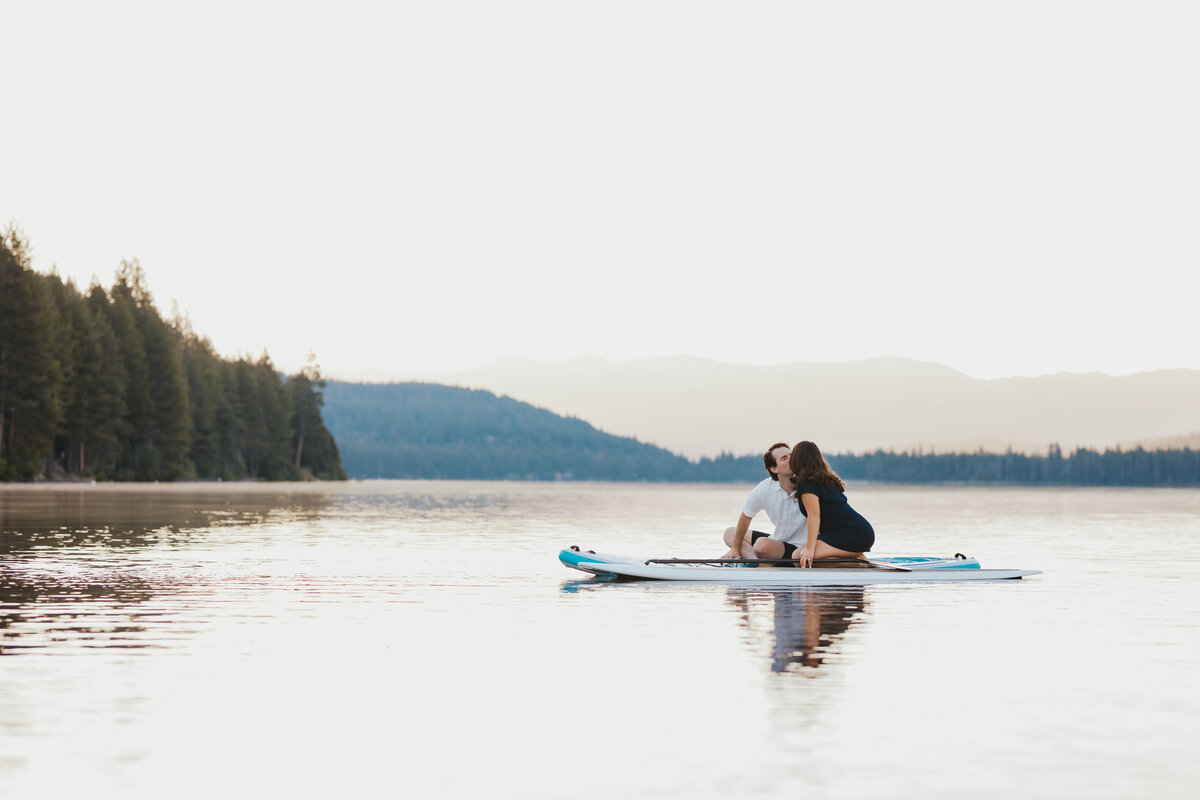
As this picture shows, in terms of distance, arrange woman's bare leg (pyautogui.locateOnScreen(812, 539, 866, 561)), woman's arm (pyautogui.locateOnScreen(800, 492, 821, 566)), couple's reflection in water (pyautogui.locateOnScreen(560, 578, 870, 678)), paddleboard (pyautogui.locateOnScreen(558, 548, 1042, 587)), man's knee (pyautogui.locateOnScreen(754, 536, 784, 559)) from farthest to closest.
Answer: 1. man's knee (pyautogui.locateOnScreen(754, 536, 784, 559))
2. woman's bare leg (pyautogui.locateOnScreen(812, 539, 866, 561))
3. paddleboard (pyautogui.locateOnScreen(558, 548, 1042, 587))
4. woman's arm (pyautogui.locateOnScreen(800, 492, 821, 566))
5. couple's reflection in water (pyautogui.locateOnScreen(560, 578, 870, 678))

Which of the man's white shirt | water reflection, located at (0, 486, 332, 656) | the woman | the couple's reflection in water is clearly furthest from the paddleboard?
water reflection, located at (0, 486, 332, 656)

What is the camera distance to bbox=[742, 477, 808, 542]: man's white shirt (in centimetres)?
1999

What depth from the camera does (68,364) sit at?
10669 centimetres

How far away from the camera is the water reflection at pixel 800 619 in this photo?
40.8 feet

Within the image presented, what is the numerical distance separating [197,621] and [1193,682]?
412 inches

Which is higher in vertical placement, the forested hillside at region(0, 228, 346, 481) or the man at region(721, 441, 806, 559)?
the forested hillside at region(0, 228, 346, 481)

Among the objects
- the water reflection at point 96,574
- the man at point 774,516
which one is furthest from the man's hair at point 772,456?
the water reflection at point 96,574

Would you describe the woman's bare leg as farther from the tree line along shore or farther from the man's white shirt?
the tree line along shore

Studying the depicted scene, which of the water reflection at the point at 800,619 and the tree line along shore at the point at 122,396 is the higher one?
the tree line along shore at the point at 122,396

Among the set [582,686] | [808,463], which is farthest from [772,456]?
[582,686]

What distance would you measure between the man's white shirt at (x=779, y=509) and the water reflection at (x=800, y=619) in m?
1.17

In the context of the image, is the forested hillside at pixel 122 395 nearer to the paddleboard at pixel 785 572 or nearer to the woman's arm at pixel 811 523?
the paddleboard at pixel 785 572

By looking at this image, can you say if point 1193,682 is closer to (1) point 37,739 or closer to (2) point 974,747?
(2) point 974,747

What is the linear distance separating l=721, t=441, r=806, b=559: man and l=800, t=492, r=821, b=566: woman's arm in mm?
341
